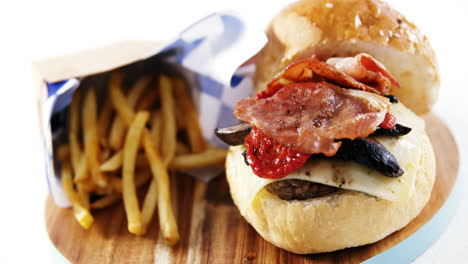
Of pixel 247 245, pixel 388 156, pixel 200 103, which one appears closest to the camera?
pixel 388 156

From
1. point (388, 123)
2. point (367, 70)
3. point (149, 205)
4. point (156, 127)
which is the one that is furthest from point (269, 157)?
point (156, 127)

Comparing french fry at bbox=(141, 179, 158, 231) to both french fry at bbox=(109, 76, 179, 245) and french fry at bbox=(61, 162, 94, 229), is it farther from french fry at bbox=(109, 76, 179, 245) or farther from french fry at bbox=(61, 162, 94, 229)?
french fry at bbox=(61, 162, 94, 229)

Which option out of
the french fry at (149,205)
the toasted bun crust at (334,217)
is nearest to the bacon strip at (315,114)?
the toasted bun crust at (334,217)

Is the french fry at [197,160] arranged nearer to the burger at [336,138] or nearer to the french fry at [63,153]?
the burger at [336,138]

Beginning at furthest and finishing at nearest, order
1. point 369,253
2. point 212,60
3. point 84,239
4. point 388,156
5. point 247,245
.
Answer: point 212,60, point 84,239, point 247,245, point 369,253, point 388,156

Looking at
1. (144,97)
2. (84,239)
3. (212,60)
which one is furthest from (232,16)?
(84,239)

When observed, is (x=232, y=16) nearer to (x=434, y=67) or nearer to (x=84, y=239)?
(x=434, y=67)

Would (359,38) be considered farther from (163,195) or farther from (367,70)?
(163,195)
